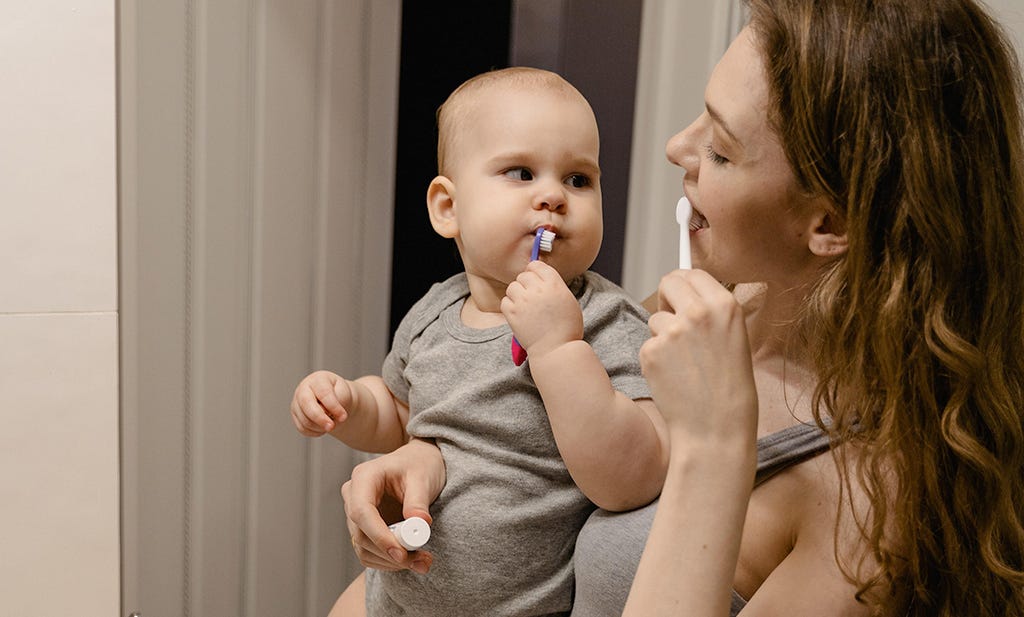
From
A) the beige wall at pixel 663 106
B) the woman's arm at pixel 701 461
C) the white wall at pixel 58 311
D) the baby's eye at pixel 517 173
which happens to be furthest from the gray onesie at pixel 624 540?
the white wall at pixel 58 311

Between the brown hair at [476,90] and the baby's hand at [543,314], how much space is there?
0.79 feet

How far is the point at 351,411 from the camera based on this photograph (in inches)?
47.3

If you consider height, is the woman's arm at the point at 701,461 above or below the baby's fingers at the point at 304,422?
above

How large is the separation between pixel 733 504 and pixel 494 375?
33cm

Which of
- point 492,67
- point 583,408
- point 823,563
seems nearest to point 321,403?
point 583,408

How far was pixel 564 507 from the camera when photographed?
1034mm

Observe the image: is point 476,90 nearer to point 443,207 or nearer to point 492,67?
point 443,207

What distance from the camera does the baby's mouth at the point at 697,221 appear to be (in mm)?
990

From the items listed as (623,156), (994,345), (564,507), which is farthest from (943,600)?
(623,156)

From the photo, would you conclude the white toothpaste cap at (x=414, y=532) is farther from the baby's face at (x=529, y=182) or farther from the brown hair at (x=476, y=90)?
the brown hair at (x=476, y=90)

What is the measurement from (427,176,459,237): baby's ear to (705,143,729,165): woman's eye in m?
0.34

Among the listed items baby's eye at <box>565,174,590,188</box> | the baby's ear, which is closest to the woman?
baby's eye at <box>565,174,590,188</box>

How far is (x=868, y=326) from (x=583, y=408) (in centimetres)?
26

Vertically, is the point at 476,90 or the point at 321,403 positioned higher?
the point at 476,90
